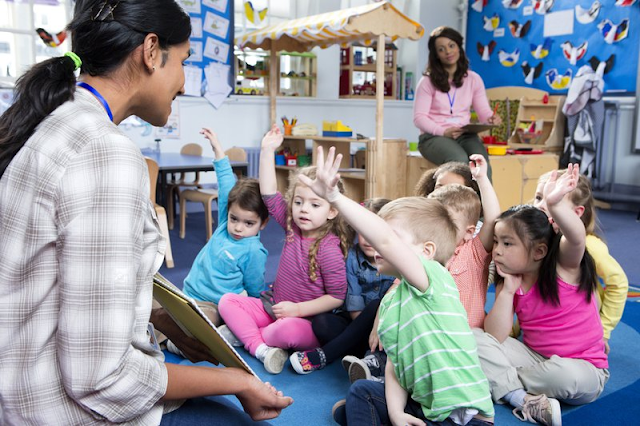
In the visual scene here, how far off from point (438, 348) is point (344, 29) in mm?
3524

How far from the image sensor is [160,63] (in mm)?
1022

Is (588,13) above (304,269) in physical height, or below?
above

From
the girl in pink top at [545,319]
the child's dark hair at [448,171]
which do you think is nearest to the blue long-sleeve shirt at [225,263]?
the child's dark hair at [448,171]

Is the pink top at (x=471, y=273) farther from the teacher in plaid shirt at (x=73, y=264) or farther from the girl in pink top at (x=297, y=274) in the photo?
the teacher in plaid shirt at (x=73, y=264)

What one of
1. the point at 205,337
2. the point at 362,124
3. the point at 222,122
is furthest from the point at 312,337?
the point at 362,124

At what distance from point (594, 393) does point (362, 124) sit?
207 inches

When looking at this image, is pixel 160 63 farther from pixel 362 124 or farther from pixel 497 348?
pixel 362 124

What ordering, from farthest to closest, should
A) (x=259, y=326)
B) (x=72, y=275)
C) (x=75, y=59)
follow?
(x=259, y=326), (x=75, y=59), (x=72, y=275)

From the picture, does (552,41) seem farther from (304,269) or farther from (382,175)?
(304,269)

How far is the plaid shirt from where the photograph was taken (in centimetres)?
80

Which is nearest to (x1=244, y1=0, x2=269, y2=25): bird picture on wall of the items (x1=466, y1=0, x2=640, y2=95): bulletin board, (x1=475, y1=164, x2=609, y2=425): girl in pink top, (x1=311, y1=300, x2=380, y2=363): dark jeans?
(x1=466, y1=0, x2=640, y2=95): bulletin board

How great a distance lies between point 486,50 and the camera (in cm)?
711

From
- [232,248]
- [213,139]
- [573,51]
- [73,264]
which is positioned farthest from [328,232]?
[573,51]

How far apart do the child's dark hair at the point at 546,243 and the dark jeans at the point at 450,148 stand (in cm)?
219
